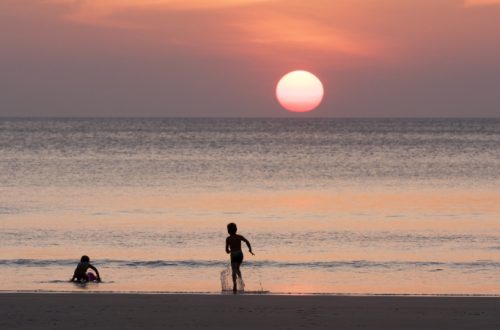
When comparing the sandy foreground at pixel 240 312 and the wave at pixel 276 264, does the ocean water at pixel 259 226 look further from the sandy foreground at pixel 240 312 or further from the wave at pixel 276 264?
the sandy foreground at pixel 240 312

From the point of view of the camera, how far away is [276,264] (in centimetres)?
2677

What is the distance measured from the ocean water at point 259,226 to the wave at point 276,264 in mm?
56

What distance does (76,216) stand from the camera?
127 feet

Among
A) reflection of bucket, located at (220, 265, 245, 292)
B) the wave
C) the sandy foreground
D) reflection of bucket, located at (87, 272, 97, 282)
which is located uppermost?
the wave

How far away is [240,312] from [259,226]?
62.7 ft

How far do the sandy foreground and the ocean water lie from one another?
3.59 m

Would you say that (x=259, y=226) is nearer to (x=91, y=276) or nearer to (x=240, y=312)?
(x=91, y=276)

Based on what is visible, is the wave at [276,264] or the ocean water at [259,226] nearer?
the ocean water at [259,226]

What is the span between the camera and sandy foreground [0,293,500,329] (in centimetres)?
1562

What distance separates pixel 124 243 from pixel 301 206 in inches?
595

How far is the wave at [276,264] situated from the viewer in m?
26.3

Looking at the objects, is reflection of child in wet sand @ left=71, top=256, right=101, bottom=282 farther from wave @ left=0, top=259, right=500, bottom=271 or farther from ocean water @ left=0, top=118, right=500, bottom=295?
wave @ left=0, top=259, right=500, bottom=271

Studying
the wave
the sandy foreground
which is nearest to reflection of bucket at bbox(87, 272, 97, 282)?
the wave

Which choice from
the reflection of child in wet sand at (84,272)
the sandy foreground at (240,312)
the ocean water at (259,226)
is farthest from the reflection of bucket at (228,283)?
the reflection of child in wet sand at (84,272)
